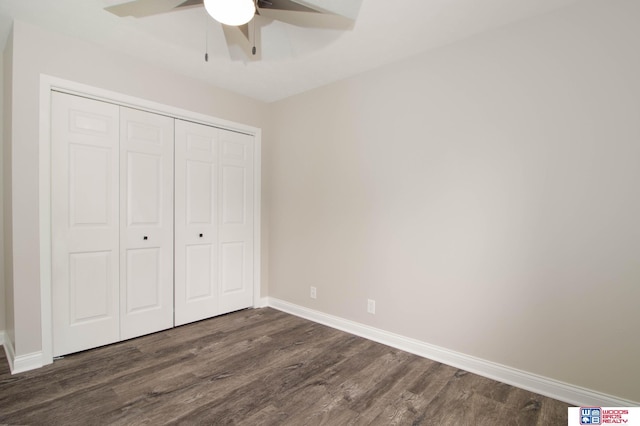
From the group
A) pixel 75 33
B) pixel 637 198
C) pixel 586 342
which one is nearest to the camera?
pixel 637 198

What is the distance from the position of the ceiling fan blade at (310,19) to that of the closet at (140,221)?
1630mm

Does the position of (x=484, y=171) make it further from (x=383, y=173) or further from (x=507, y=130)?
(x=383, y=173)

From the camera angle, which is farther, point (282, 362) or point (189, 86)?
point (189, 86)

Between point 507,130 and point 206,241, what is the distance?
2.90 m

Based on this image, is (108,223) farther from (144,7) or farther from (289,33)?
(289,33)

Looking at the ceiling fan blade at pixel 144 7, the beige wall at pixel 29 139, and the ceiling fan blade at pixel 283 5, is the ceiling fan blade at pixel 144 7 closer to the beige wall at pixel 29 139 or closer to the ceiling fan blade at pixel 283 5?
the ceiling fan blade at pixel 283 5

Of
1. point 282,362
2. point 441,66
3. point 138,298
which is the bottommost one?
point 282,362

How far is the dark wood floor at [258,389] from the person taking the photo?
1.72 metres

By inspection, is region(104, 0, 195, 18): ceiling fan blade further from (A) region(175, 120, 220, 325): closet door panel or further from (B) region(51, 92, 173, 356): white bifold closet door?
(A) region(175, 120, 220, 325): closet door panel

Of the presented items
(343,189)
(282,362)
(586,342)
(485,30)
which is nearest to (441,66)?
(485,30)

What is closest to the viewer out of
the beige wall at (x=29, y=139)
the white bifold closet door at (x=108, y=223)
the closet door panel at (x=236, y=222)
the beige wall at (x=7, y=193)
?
the beige wall at (x=29, y=139)

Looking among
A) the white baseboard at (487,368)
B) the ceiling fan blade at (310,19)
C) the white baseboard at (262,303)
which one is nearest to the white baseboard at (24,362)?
the white baseboard at (262,303)

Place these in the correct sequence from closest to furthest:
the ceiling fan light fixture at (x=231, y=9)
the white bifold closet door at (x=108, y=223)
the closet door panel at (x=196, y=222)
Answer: the ceiling fan light fixture at (x=231, y=9) → the white bifold closet door at (x=108, y=223) → the closet door panel at (x=196, y=222)

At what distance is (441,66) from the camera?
7.84ft
